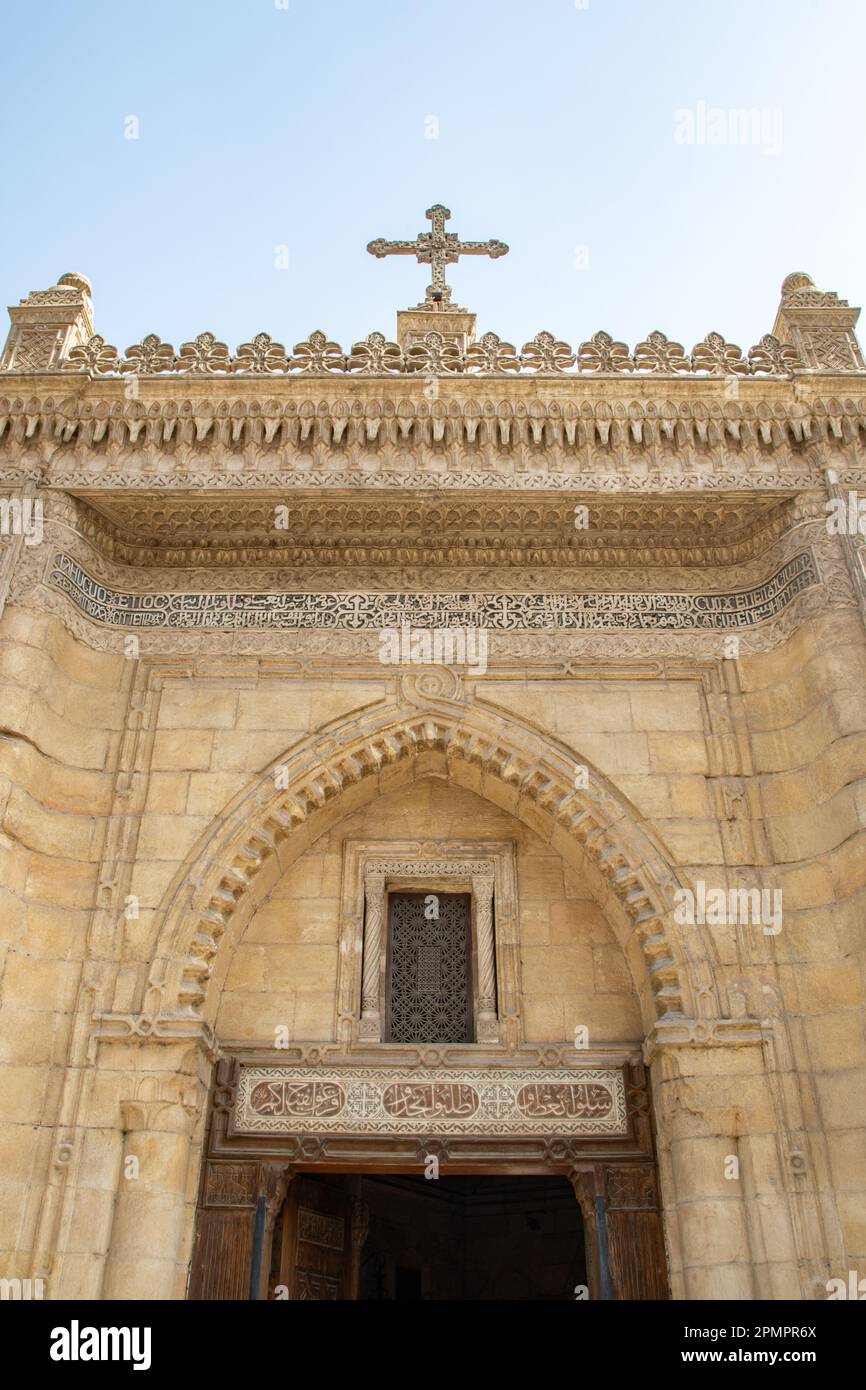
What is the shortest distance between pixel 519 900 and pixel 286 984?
1270mm

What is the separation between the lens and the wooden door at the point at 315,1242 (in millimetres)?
5250

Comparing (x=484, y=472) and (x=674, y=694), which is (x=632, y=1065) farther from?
(x=484, y=472)

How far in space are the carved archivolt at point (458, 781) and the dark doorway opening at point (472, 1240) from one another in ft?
11.5

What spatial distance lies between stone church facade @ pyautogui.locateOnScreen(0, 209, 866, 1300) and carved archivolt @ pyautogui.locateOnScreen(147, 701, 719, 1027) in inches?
0.8

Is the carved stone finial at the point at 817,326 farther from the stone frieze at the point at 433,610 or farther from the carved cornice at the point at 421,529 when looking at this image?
the stone frieze at the point at 433,610

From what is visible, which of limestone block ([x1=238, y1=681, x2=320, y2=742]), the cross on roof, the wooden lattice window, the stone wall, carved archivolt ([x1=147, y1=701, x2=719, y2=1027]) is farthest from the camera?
the cross on roof

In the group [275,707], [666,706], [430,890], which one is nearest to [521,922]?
[430,890]

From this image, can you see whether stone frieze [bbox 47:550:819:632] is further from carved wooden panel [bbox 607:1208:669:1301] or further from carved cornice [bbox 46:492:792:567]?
carved wooden panel [bbox 607:1208:669:1301]

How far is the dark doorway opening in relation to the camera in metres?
8.05

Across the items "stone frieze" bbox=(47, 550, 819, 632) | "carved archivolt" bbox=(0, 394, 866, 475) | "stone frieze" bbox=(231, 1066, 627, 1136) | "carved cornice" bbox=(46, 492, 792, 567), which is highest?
"carved archivolt" bbox=(0, 394, 866, 475)

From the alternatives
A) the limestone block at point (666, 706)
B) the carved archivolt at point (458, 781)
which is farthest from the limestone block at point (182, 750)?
the limestone block at point (666, 706)

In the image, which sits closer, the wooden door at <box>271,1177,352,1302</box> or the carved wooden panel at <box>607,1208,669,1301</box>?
the carved wooden panel at <box>607,1208,669,1301</box>

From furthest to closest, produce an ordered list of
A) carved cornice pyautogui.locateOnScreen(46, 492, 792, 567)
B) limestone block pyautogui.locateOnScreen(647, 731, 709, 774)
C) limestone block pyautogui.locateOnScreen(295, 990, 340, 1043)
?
1. carved cornice pyautogui.locateOnScreen(46, 492, 792, 567)
2. limestone block pyautogui.locateOnScreen(647, 731, 709, 774)
3. limestone block pyautogui.locateOnScreen(295, 990, 340, 1043)

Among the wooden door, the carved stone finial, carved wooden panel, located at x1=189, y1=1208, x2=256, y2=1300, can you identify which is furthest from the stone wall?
the carved stone finial
